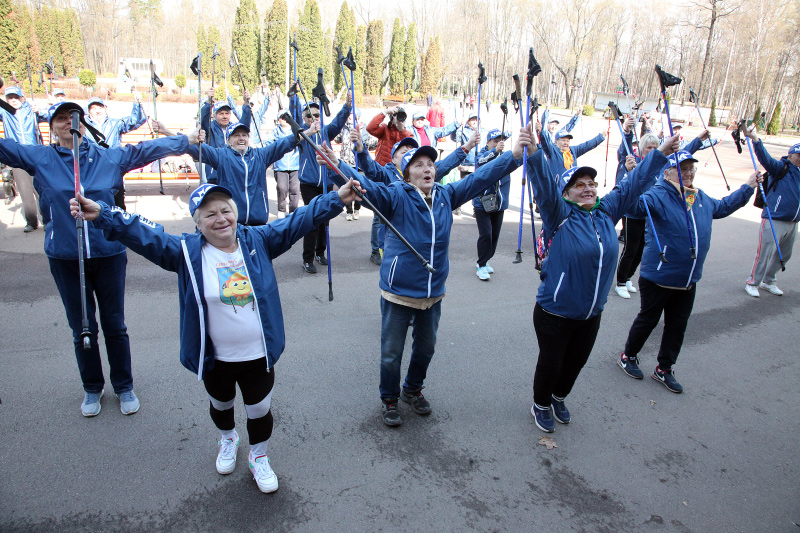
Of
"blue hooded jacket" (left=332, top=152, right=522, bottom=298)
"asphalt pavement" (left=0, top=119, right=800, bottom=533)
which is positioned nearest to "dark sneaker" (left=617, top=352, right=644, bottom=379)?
"asphalt pavement" (left=0, top=119, right=800, bottom=533)

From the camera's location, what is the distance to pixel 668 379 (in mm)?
4434

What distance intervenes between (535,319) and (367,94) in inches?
1920

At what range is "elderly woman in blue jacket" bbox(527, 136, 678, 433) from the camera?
129 inches

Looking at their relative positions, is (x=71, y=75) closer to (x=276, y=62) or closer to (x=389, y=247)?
(x=276, y=62)

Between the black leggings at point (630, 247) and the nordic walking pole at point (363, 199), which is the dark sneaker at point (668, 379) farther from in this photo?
the nordic walking pole at point (363, 199)

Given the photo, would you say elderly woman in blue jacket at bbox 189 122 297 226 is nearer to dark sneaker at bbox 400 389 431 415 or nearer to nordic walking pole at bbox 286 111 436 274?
nordic walking pole at bbox 286 111 436 274

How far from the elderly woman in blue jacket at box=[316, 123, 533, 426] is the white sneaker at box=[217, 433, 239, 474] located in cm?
109

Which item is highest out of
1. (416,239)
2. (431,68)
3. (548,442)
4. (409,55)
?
(409,55)

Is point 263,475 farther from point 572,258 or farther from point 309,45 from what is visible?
point 309,45

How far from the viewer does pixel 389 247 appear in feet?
11.5

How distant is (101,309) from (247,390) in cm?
153

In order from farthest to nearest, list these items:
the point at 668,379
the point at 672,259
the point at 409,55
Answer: the point at 409,55 < the point at 668,379 < the point at 672,259

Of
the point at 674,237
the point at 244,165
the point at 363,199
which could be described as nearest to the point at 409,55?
the point at 244,165

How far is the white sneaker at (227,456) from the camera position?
10.1ft
